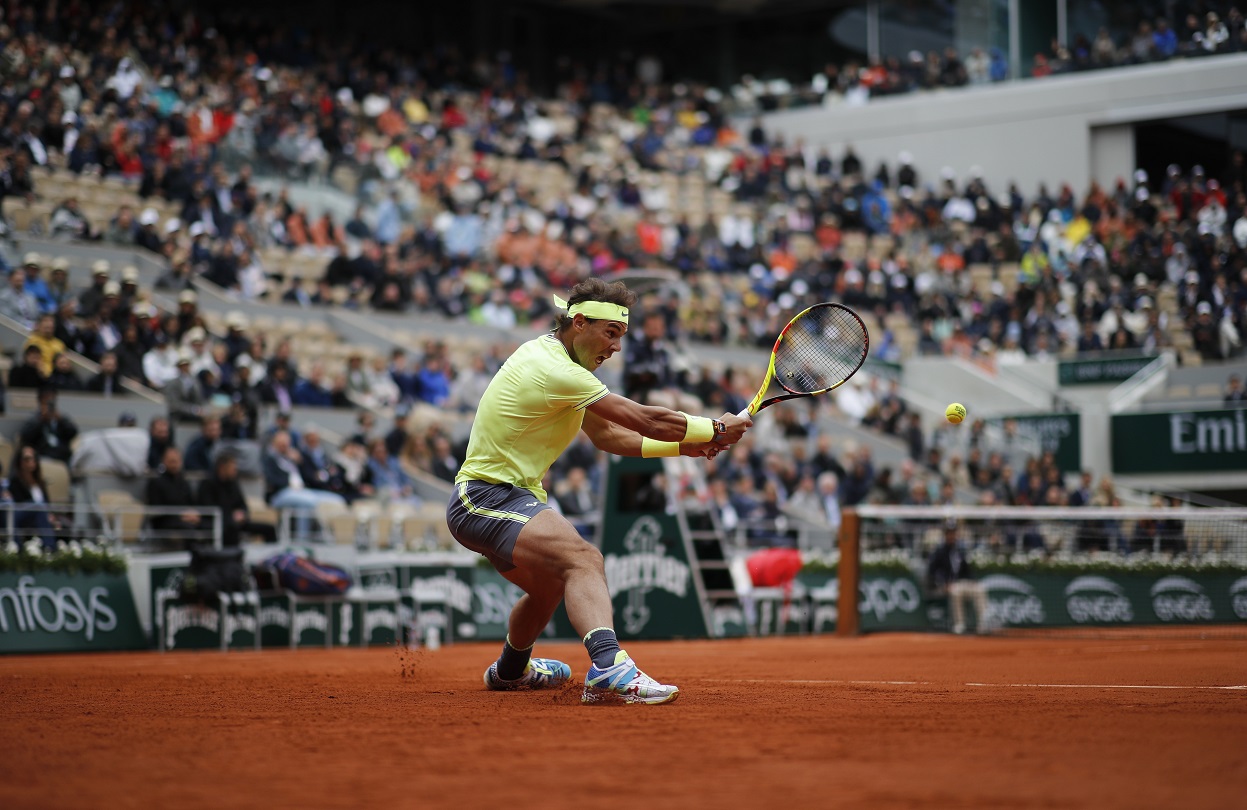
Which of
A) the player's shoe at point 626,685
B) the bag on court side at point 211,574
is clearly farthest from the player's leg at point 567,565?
the bag on court side at point 211,574

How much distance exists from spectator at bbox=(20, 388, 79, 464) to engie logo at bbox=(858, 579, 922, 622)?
9783 mm

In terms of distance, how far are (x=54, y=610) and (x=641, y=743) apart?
→ 36.3 feet

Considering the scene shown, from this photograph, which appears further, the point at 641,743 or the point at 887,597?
the point at 887,597

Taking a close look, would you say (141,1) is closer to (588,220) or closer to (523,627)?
(588,220)

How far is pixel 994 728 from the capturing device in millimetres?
5488

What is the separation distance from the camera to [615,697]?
6797 mm

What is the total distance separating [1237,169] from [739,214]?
11.0 m

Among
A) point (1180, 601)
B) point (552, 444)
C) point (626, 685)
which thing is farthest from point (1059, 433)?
point (626, 685)

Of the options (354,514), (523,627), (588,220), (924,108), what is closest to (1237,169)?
(924,108)

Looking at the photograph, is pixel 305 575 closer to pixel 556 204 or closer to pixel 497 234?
pixel 497 234

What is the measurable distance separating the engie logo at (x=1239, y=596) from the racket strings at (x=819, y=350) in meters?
10.8

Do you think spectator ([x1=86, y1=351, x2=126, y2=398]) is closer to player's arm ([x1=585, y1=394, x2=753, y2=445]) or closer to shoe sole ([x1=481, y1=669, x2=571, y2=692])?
shoe sole ([x1=481, y1=669, x2=571, y2=692])

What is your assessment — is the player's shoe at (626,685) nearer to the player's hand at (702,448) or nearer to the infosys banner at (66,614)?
the player's hand at (702,448)

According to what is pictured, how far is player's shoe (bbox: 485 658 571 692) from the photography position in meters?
7.94
